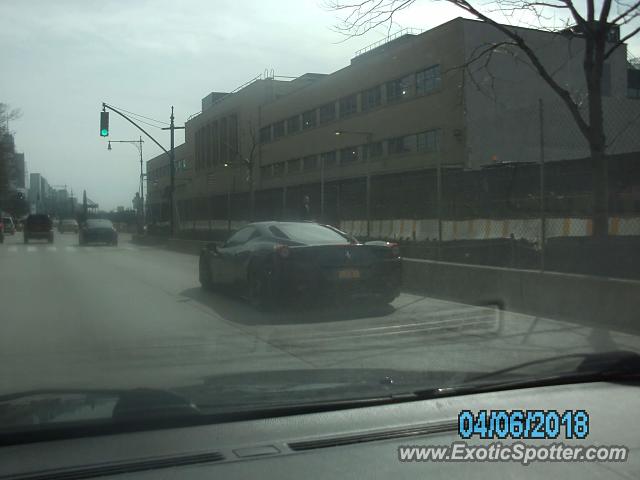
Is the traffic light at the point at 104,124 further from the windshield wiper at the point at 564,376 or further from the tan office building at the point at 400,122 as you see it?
the windshield wiper at the point at 564,376

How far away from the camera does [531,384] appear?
410 cm

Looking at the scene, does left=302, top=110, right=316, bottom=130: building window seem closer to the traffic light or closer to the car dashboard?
the traffic light

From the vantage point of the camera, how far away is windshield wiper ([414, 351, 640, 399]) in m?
3.92

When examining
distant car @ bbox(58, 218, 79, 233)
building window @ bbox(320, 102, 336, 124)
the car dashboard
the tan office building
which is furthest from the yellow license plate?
distant car @ bbox(58, 218, 79, 233)

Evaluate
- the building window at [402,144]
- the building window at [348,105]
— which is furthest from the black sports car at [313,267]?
the building window at [348,105]

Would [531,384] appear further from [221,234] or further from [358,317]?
[221,234]

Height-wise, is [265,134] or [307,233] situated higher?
[265,134]

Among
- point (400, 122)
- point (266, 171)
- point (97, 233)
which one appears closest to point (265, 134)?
point (266, 171)

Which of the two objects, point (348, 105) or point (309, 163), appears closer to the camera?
point (348, 105)

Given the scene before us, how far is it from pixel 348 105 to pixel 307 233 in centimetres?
3269

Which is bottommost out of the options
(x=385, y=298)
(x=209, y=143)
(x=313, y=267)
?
(x=385, y=298)

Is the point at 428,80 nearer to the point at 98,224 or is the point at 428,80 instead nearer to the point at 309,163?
the point at 309,163

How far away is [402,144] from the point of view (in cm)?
3566

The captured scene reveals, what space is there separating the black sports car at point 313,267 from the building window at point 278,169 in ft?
134
